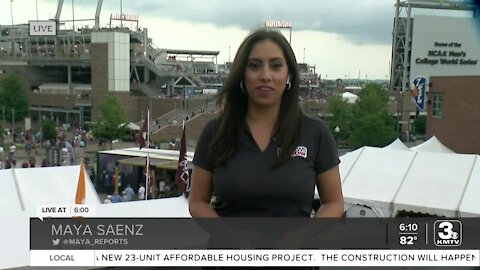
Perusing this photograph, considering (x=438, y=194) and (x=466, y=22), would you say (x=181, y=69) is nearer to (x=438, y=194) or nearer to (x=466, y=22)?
(x=466, y=22)

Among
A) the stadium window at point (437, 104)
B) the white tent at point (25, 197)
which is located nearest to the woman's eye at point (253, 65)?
the white tent at point (25, 197)

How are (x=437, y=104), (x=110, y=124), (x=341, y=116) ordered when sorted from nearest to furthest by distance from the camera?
1. (x=437, y=104)
2. (x=110, y=124)
3. (x=341, y=116)

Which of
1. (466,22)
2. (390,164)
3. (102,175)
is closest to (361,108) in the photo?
(102,175)

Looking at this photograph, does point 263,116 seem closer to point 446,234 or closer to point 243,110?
point 243,110

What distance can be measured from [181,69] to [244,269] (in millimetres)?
58192

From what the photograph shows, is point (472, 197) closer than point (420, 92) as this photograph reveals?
Yes

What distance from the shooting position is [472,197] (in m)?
9.89

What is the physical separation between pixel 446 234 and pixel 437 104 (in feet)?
96.5

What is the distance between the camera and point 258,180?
6.86 ft

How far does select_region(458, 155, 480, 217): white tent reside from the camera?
9.50 m

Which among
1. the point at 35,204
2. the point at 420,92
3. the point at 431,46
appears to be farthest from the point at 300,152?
the point at 431,46

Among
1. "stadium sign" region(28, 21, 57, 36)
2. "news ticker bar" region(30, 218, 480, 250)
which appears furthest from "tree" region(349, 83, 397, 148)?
"stadium sign" region(28, 21, 57, 36)

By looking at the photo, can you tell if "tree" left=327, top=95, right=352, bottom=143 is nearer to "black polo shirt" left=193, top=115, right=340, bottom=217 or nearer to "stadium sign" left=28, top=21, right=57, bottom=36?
"stadium sign" left=28, top=21, right=57, bottom=36

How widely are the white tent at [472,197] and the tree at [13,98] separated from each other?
4629 centimetres
